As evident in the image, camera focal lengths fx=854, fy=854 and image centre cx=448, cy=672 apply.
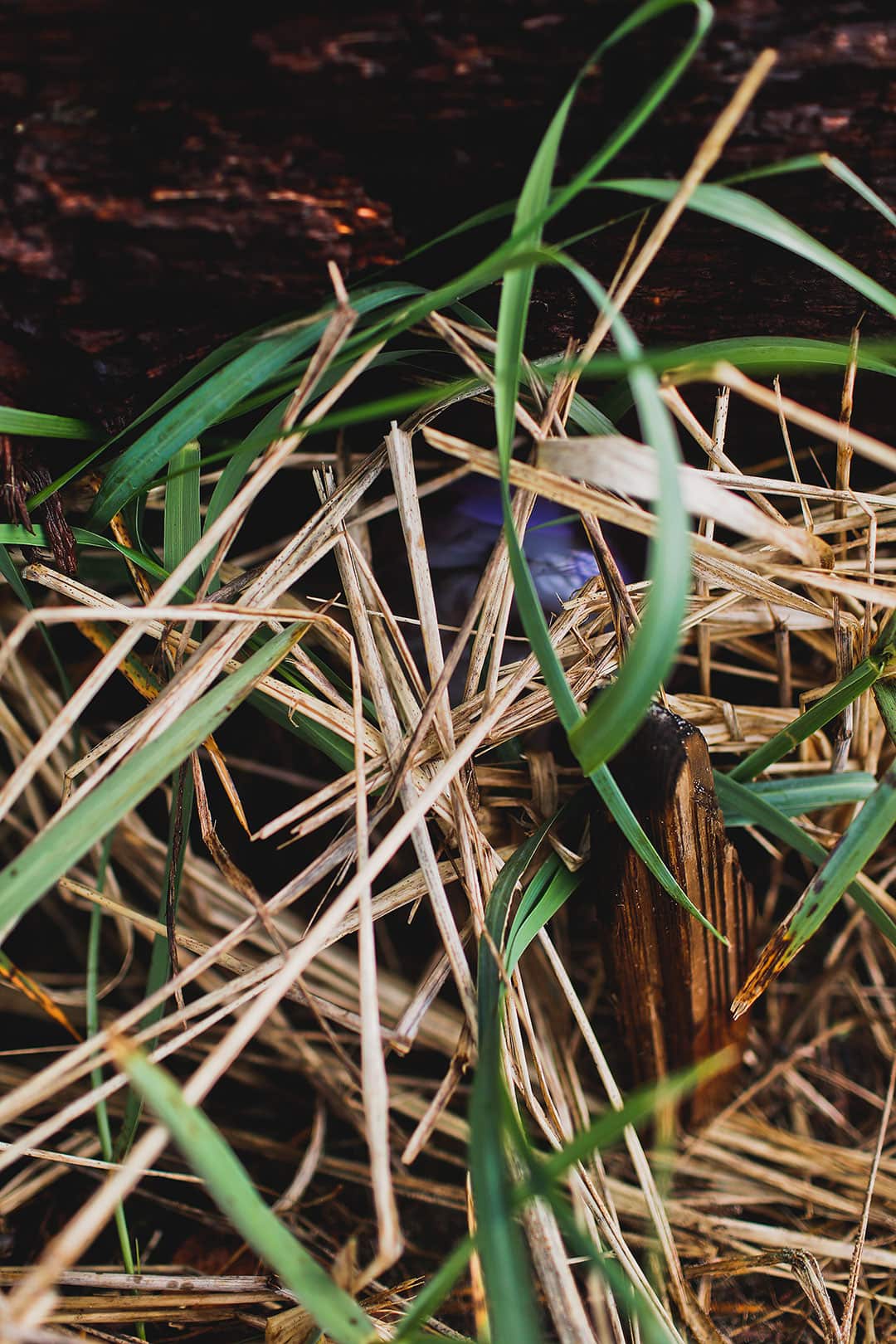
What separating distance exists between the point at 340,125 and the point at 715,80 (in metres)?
0.28

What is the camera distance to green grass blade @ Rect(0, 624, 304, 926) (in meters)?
0.61

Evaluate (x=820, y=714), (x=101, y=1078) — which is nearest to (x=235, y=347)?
(x=820, y=714)

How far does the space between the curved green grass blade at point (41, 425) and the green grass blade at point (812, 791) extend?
740 mm

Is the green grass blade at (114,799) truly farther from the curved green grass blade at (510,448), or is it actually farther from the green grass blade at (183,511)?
the curved green grass blade at (510,448)

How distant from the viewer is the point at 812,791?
2.96ft

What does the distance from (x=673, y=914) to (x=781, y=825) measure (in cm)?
14

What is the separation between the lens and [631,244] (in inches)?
26.4

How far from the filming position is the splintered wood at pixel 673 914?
76 cm

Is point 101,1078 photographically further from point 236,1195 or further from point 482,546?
point 482,546

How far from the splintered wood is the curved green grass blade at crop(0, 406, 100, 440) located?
579 mm

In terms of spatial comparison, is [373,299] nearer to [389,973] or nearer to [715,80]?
[715,80]

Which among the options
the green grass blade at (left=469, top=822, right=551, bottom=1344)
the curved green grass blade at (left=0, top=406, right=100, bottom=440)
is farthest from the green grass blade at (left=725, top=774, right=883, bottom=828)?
the curved green grass blade at (left=0, top=406, right=100, bottom=440)

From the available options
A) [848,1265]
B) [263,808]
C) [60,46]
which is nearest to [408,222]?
[60,46]

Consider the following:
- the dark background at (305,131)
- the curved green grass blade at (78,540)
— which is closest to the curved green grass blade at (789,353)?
the dark background at (305,131)
